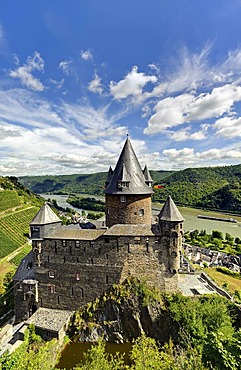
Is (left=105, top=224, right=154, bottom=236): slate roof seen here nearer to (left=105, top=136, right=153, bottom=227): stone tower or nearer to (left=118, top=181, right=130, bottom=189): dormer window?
(left=105, top=136, right=153, bottom=227): stone tower

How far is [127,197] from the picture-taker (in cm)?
2088

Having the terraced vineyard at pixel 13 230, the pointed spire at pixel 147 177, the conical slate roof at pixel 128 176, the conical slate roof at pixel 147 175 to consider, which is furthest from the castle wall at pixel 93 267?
the terraced vineyard at pixel 13 230

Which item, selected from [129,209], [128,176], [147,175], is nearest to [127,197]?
[129,209]

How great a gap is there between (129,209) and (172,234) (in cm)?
451

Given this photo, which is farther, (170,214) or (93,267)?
(93,267)

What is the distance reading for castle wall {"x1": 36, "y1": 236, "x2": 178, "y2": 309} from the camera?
63.6 ft

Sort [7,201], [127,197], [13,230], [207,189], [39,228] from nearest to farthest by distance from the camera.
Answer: [39,228]
[127,197]
[13,230]
[7,201]
[207,189]

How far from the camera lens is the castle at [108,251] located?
19.3 metres

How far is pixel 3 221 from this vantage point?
51969mm

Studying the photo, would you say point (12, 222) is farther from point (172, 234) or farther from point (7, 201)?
point (172, 234)

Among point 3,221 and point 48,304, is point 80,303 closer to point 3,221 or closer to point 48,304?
point 48,304

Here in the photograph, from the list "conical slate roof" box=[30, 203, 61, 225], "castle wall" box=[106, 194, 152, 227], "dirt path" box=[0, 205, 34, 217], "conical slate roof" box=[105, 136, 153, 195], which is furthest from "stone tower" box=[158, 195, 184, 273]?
"dirt path" box=[0, 205, 34, 217]

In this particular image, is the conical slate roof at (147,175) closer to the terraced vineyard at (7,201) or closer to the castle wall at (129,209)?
the castle wall at (129,209)

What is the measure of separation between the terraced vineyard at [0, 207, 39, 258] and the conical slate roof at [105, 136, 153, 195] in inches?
1221
